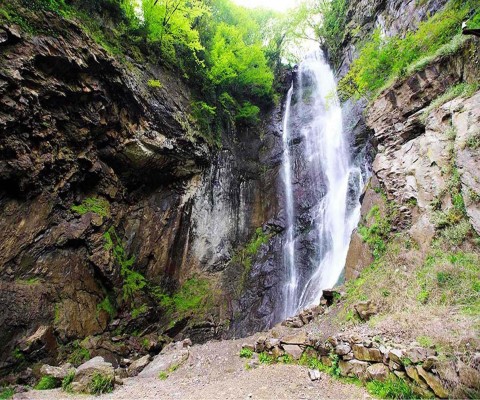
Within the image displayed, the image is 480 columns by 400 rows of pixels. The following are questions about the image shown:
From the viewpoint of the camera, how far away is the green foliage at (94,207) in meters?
10.9

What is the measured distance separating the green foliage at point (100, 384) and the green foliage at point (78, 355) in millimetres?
3260

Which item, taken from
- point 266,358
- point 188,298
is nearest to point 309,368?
point 266,358

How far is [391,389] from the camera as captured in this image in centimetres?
419

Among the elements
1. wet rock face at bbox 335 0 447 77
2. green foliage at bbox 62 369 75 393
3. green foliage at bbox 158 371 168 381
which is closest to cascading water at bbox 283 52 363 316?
wet rock face at bbox 335 0 447 77

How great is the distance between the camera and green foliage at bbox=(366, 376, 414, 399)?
4.04m

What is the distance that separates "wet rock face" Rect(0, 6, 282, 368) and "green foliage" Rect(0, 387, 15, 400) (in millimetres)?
876

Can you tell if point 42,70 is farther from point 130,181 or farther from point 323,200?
point 323,200

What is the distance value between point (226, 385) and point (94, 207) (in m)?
8.68

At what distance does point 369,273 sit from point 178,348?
6281mm

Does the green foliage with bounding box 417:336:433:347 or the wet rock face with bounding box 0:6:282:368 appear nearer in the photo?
the green foliage with bounding box 417:336:433:347

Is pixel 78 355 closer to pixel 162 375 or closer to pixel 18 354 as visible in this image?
pixel 18 354

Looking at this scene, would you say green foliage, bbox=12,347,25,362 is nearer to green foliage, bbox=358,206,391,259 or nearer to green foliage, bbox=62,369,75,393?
green foliage, bbox=62,369,75,393

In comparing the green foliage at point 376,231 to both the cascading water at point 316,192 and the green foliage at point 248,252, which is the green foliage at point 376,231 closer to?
the cascading water at point 316,192

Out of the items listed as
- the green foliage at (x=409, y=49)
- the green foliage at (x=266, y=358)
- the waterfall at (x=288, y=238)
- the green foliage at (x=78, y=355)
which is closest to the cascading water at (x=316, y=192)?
the waterfall at (x=288, y=238)
